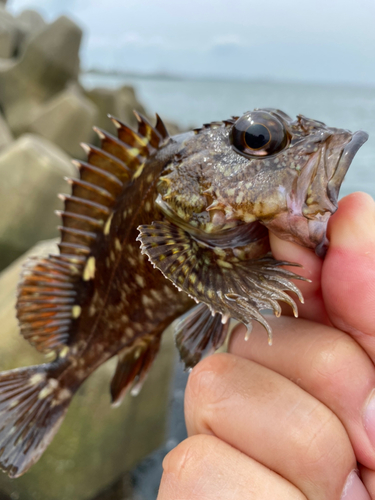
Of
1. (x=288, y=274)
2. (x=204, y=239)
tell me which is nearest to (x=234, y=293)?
(x=288, y=274)

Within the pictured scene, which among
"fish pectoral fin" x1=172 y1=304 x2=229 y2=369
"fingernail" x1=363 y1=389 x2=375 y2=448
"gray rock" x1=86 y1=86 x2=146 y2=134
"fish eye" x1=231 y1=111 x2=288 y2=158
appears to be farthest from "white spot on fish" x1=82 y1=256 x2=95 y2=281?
"gray rock" x1=86 y1=86 x2=146 y2=134

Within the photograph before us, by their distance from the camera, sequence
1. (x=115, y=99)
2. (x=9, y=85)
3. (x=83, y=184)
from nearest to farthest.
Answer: (x=83, y=184) → (x=9, y=85) → (x=115, y=99)

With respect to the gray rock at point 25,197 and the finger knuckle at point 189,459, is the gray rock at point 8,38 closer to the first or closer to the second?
the gray rock at point 25,197

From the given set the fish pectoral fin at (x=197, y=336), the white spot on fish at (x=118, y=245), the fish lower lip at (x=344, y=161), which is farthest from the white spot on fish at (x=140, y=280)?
the fish lower lip at (x=344, y=161)

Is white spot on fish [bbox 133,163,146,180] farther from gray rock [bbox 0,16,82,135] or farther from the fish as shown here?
gray rock [bbox 0,16,82,135]

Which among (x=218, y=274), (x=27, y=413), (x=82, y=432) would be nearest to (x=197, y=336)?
(x=218, y=274)

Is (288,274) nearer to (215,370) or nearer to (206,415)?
(215,370)

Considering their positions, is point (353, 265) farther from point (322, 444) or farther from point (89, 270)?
point (89, 270)
